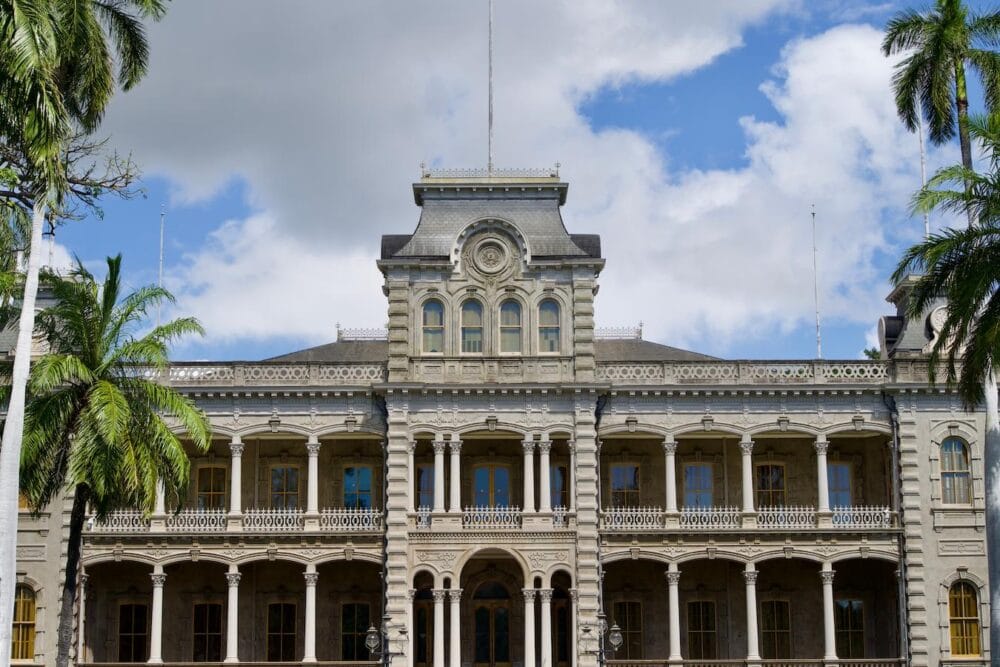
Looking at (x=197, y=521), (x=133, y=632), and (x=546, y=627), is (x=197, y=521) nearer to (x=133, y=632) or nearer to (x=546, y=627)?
(x=133, y=632)

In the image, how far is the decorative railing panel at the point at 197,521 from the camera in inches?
1734

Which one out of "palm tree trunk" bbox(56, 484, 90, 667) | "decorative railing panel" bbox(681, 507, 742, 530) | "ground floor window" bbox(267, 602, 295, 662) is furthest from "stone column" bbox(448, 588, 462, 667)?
"palm tree trunk" bbox(56, 484, 90, 667)

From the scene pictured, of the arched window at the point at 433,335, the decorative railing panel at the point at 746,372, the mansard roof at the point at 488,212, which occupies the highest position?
the mansard roof at the point at 488,212

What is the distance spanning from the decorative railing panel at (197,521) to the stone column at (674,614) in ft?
43.2

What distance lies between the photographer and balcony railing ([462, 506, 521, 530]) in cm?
4331

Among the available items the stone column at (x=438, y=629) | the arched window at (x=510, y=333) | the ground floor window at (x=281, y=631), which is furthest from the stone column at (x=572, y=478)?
the ground floor window at (x=281, y=631)

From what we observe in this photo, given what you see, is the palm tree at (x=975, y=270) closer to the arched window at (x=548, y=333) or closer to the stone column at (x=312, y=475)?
the arched window at (x=548, y=333)

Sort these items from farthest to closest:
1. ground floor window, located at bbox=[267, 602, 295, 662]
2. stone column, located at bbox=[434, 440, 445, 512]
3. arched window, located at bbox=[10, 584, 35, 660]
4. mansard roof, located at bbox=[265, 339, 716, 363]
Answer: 1. mansard roof, located at bbox=[265, 339, 716, 363]
2. ground floor window, located at bbox=[267, 602, 295, 662]
3. arched window, located at bbox=[10, 584, 35, 660]
4. stone column, located at bbox=[434, 440, 445, 512]

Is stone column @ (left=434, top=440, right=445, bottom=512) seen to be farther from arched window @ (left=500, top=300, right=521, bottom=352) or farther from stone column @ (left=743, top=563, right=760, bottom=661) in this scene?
stone column @ (left=743, top=563, right=760, bottom=661)

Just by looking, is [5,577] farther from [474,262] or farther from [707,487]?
[707,487]

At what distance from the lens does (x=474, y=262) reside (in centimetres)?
4447

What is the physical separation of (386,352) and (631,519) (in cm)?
1042

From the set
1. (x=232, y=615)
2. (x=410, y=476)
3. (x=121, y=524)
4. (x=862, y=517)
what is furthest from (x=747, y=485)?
(x=121, y=524)

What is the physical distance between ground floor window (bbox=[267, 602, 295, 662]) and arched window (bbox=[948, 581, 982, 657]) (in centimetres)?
1957
